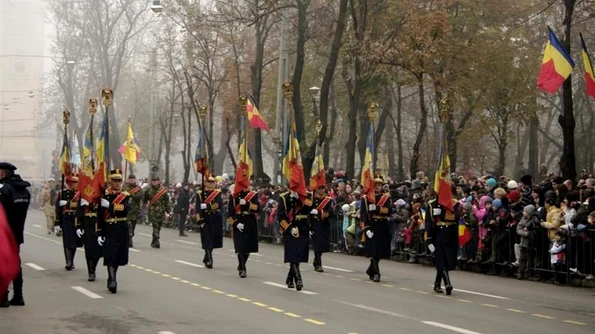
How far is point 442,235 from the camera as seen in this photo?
18.5m

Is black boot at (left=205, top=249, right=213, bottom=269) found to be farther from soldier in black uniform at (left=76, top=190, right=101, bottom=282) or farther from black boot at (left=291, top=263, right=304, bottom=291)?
black boot at (left=291, top=263, right=304, bottom=291)

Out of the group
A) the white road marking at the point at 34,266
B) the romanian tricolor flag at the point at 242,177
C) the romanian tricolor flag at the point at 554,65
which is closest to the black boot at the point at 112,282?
the romanian tricolor flag at the point at 242,177

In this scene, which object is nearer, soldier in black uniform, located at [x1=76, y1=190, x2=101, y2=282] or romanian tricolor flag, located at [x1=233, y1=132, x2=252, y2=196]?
soldier in black uniform, located at [x1=76, y1=190, x2=101, y2=282]

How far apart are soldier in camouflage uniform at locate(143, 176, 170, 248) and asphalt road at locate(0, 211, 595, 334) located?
6339 mm

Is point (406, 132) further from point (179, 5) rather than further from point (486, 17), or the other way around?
point (486, 17)

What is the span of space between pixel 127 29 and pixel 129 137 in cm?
3193

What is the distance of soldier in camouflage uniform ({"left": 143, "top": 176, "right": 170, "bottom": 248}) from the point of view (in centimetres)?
3089

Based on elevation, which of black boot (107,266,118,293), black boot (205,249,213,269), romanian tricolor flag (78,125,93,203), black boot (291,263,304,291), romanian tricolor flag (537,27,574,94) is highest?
romanian tricolor flag (537,27,574,94)

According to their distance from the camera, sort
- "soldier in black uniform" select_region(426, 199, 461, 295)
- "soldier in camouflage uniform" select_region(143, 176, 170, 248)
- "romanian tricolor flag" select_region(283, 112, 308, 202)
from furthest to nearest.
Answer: "soldier in camouflage uniform" select_region(143, 176, 170, 248), "romanian tricolor flag" select_region(283, 112, 308, 202), "soldier in black uniform" select_region(426, 199, 461, 295)

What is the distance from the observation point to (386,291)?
60.3 ft

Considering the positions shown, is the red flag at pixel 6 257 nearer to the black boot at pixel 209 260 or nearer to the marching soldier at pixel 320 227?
the marching soldier at pixel 320 227

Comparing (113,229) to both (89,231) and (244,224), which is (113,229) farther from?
(244,224)

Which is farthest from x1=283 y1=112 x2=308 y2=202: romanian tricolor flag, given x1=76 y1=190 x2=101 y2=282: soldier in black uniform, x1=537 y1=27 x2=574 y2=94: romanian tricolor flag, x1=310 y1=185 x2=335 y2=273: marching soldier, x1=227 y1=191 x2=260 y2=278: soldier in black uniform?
x1=537 y1=27 x2=574 y2=94: romanian tricolor flag

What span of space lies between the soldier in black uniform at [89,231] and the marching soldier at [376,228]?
5.00 metres
